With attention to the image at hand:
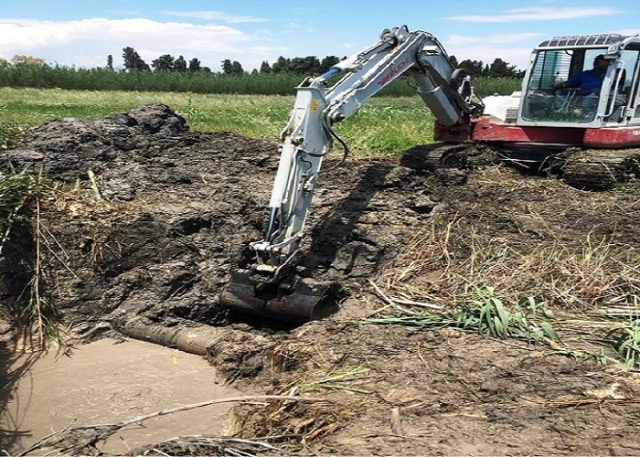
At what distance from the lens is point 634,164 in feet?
25.9

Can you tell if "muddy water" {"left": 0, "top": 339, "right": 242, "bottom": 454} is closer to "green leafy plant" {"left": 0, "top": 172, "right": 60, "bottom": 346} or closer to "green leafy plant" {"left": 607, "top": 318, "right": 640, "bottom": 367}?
"green leafy plant" {"left": 0, "top": 172, "right": 60, "bottom": 346}

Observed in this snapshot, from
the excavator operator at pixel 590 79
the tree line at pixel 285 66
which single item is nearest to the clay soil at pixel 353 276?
the excavator operator at pixel 590 79

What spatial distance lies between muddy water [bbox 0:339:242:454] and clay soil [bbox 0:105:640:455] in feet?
0.60

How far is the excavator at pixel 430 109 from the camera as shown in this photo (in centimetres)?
548

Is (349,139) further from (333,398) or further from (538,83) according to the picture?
(333,398)

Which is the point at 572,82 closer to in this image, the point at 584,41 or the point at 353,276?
the point at 584,41

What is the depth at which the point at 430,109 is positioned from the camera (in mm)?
8469

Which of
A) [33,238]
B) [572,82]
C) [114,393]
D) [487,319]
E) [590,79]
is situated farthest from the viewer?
[572,82]

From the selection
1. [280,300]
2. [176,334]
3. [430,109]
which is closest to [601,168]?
[430,109]

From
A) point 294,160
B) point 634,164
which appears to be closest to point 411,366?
point 294,160

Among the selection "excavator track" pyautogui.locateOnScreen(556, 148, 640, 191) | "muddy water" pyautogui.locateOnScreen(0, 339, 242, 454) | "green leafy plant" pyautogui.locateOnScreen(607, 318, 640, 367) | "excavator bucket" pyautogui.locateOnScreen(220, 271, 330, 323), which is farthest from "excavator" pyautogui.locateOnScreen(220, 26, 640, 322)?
"green leafy plant" pyautogui.locateOnScreen(607, 318, 640, 367)

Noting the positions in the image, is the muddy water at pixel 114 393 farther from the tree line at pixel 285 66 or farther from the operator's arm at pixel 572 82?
the tree line at pixel 285 66

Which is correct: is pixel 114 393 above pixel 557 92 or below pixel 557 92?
below

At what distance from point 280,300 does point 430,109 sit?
13.8 ft
